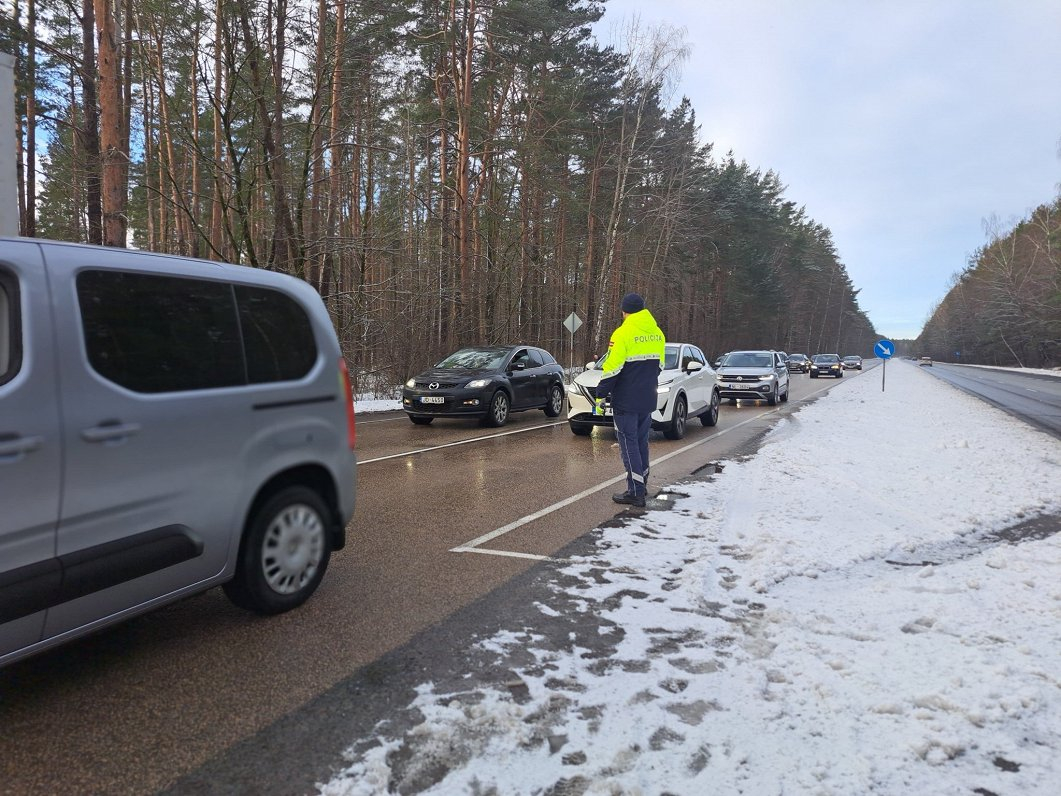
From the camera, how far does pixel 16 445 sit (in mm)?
2367

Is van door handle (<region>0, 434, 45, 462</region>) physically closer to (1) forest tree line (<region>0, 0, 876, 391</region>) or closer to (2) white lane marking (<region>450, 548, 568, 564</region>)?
(2) white lane marking (<region>450, 548, 568, 564</region>)

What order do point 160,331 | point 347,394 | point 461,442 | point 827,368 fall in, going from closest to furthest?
1. point 160,331
2. point 347,394
3. point 461,442
4. point 827,368

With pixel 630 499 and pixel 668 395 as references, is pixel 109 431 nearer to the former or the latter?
pixel 630 499

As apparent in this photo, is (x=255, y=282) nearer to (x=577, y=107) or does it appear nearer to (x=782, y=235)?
(x=577, y=107)

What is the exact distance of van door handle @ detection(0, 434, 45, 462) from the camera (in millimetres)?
2330

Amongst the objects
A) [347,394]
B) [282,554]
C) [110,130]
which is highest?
[110,130]

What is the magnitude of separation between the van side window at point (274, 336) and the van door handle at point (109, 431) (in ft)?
2.30

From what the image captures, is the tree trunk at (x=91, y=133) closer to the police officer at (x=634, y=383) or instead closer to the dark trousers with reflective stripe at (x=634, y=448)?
the police officer at (x=634, y=383)

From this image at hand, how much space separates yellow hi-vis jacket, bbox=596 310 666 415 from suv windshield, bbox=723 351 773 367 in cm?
1539

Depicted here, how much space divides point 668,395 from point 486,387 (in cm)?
358

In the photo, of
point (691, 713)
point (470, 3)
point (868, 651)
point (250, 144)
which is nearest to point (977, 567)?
point (868, 651)

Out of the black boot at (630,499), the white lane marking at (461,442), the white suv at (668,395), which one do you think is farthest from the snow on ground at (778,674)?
the white suv at (668,395)

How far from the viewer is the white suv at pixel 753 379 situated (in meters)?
19.5

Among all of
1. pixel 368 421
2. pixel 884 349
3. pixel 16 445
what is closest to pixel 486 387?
pixel 368 421
